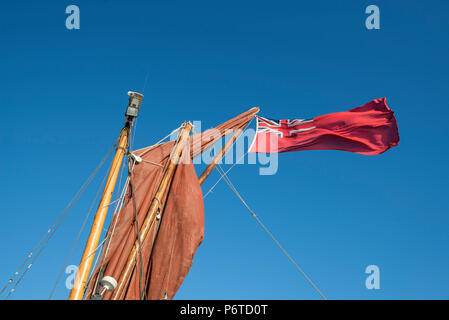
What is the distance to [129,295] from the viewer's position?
13.5 m

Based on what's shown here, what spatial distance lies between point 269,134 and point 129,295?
805 centimetres

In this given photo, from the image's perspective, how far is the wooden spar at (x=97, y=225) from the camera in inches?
462

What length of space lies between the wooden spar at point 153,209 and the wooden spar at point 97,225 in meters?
1.37

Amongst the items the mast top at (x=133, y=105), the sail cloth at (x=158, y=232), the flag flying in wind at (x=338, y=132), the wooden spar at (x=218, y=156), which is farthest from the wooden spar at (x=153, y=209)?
the flag flying in wind at (x=338, y=132)

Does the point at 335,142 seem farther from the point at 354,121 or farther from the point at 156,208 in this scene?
the point at 156,208

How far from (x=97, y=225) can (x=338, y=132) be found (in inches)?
369

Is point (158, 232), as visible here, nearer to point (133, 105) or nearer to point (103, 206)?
point (103, 206)

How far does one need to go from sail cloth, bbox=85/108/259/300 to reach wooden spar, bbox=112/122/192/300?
0.59 ft

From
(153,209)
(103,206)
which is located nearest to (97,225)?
(103,206)

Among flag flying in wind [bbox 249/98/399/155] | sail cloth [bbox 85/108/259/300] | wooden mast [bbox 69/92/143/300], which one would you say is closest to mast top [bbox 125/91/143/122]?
wooden mast [bbox 69/92/143/300]

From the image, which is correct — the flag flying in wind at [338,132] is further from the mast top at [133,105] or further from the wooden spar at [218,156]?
the mast top at [133,105]

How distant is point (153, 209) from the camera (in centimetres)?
1479

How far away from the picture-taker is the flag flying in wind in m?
16.3
